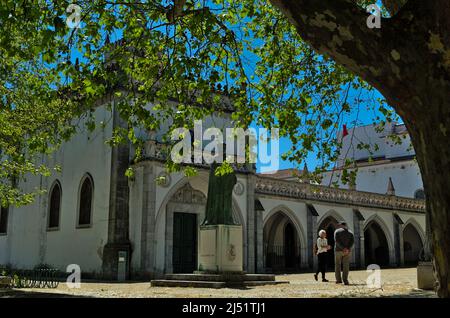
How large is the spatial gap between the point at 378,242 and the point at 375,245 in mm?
281

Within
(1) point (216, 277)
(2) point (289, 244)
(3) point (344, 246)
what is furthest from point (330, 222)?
(1) point (216, 277)

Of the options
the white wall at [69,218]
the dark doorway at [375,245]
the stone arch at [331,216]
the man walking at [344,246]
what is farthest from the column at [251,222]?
the dark doorway at [375,245]

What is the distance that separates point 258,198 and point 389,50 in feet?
64.8

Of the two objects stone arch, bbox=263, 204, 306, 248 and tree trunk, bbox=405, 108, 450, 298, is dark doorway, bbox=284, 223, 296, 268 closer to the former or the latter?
stone arch, bbox=263, 204, 306, 248

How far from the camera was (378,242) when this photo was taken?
1291 inches

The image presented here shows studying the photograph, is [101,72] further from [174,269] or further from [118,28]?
[174,269]

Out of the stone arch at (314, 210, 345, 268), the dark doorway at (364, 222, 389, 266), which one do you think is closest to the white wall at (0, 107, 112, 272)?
the stone arch at (314, 210, 345, 268)

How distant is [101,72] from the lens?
9.85m

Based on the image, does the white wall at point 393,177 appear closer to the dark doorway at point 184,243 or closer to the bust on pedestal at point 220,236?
the dark doorway at point 184,243

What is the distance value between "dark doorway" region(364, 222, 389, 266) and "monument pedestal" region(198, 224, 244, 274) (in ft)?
64.5

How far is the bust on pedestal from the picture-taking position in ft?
45.2

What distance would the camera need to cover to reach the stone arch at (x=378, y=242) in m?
31.3

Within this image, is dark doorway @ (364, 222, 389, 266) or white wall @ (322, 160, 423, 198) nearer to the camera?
dark doorway @ (364, 222, 389, 266)

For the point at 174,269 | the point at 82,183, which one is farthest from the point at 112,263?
the point at 82,183
